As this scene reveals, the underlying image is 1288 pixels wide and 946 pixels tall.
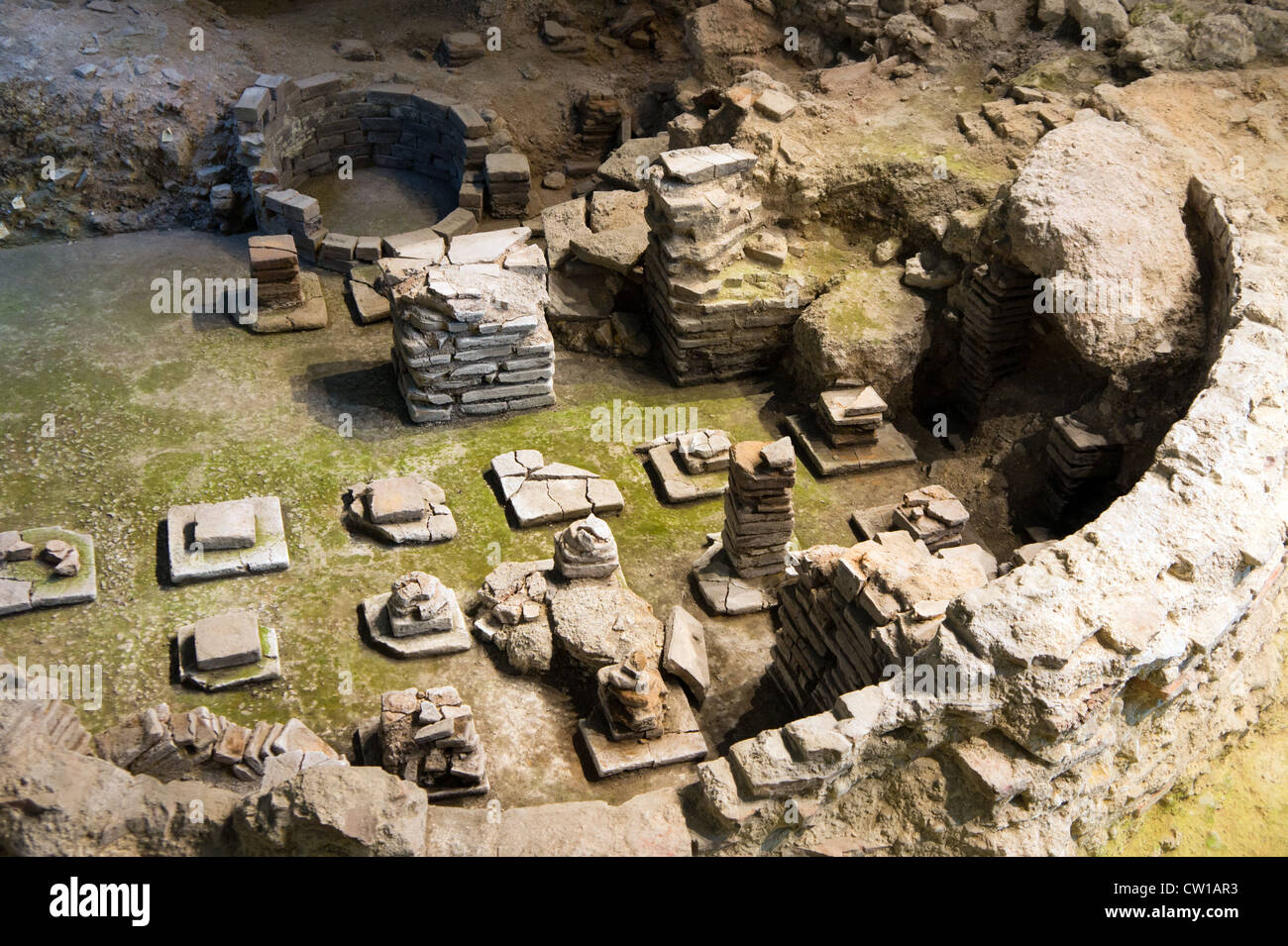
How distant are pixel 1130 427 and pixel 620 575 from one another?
3.22 m

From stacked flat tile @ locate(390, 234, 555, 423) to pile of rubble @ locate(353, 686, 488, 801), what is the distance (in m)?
2.64

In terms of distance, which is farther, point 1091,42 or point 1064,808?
point 1091,42

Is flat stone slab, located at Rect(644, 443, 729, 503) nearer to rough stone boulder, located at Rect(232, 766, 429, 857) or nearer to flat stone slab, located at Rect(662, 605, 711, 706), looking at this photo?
flat stone slab, located at Rect(662, 605, 711, 706)

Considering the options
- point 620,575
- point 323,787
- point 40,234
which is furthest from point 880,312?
point 40,234

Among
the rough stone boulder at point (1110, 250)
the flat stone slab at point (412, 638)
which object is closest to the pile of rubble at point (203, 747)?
the flat stone slab at point (412, 638)

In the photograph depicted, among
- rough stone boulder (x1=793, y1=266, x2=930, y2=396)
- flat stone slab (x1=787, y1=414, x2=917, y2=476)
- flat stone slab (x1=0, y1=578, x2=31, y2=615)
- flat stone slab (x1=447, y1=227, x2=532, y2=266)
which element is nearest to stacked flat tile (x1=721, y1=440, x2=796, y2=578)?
flat stone slab (x1=787, y1=414, x2=917, y2=476)

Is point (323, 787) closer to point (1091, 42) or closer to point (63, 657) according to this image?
point (63, 657)

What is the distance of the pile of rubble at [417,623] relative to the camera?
6359mm

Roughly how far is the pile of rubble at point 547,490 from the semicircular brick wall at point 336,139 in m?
3.17

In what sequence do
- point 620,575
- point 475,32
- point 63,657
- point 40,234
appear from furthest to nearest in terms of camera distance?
point 475,32 → point 40,234 → point 620,575 → point 63,657

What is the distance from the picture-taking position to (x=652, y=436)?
8133 mm

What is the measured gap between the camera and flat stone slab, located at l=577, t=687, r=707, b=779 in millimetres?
5895

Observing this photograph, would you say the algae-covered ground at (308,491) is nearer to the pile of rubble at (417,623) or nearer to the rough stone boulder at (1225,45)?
the pile of rubble at (417,623)

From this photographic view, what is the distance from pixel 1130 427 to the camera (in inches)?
285
